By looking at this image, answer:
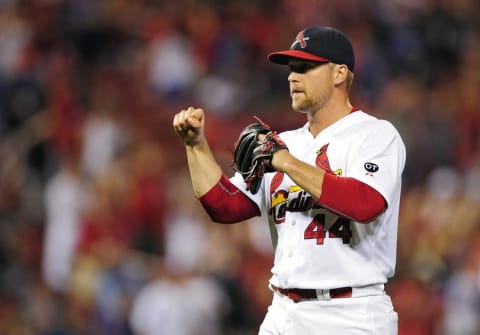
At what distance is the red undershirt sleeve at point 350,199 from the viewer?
11.8 ft

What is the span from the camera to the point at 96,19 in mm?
11523

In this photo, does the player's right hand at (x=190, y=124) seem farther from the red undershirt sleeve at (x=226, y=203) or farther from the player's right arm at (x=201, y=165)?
the red undershirt sleeve at (x=226, y=203)

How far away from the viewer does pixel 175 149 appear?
993cm

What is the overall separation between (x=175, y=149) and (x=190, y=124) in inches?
236

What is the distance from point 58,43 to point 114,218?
2861mm

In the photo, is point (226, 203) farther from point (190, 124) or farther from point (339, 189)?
point (339, 189)

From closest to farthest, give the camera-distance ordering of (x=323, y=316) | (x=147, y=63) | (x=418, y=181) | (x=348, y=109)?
(x=323, y=316), (x=348, y=109), (x=418, y=181), (x=147, y=63)

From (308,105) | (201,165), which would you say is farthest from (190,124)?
(308,105)

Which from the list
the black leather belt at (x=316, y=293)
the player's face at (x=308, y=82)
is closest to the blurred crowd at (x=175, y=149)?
the black leather belt at (x=316, y=293)

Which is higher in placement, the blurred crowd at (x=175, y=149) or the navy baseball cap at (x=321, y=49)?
the navy baseball cap at (x=321, y=49)

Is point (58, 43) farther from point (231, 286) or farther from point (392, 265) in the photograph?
point (392, 265)

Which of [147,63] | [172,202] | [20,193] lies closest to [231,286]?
[172,202]

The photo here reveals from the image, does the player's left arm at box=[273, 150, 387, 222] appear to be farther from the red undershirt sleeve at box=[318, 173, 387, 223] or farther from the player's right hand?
the player's right hand

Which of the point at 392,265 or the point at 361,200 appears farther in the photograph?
the point at 392,265
